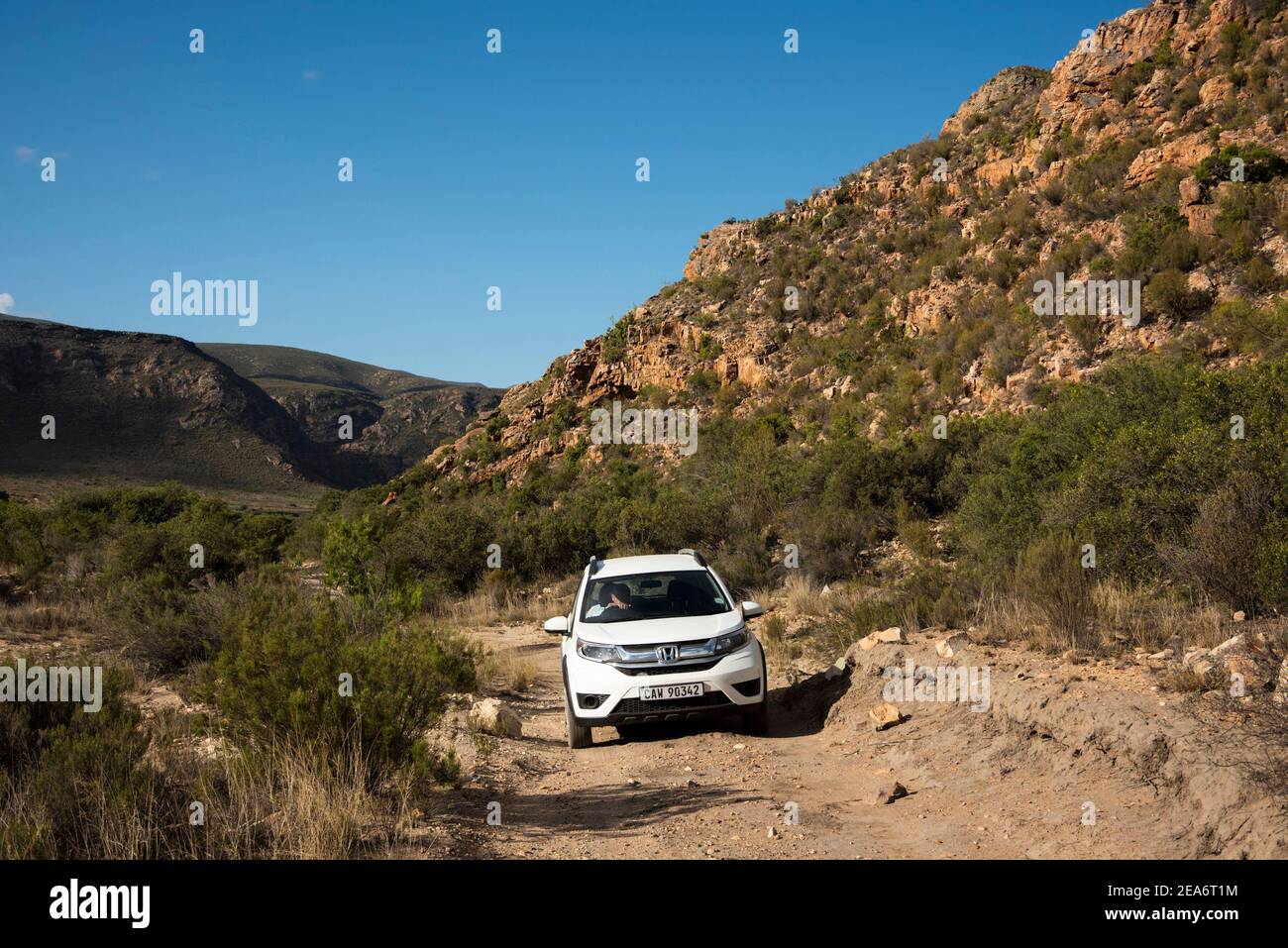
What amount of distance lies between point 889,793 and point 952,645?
8.94 ft

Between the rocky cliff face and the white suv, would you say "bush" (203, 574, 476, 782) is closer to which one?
the white suv

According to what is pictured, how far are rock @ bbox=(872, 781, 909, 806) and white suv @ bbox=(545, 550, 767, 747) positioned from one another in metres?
1.75

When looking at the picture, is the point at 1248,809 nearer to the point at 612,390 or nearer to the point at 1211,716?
the point at 1211,716

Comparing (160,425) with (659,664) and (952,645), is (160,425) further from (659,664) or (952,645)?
(952,645)

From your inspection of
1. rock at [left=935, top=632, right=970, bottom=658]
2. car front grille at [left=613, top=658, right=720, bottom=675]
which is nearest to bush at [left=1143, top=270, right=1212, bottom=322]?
rock at [left=935, top=632, right=970, bottom=658]

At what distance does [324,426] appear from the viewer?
10556cm

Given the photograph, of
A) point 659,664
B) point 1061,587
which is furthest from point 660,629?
point 1061,587

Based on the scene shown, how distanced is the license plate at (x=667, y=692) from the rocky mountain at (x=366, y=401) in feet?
290

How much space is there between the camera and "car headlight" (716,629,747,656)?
7855 millimetres

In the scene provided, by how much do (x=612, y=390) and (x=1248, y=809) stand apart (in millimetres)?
39824

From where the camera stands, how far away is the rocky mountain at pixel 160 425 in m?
65.9
